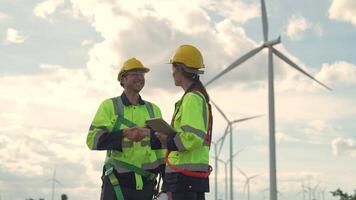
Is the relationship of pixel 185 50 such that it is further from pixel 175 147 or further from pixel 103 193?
pixel 103 193

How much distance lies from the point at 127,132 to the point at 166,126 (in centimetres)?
142

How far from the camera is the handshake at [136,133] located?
827 centimetres

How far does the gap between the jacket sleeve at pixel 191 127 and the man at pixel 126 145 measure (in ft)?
4.74

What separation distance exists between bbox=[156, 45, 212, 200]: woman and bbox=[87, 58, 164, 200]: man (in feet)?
4.27

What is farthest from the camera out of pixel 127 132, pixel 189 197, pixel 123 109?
pixel 123 109

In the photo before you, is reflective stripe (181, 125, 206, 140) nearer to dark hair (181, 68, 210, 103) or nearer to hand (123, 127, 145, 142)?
dark hair (181, 68, 210, 103)

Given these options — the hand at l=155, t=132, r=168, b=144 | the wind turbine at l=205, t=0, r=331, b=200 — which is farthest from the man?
the wind turbine at l=205, t=0, r=331, b=200

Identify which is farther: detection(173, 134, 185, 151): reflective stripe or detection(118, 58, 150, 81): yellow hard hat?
detection(118, 58, 150, 81): yellow hard hat

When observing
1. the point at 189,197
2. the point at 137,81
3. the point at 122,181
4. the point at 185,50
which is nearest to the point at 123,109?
the point at 137,81

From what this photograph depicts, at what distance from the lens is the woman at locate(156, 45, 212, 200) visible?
23.2ft

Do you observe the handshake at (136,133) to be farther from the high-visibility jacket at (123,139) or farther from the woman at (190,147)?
the woman at (190,147)

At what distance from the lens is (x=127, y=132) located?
8539mm

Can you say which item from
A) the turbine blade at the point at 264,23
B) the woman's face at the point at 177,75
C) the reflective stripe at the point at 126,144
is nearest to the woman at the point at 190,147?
the woman's face at the point at 177,75

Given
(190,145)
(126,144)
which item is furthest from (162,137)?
(126,144)
